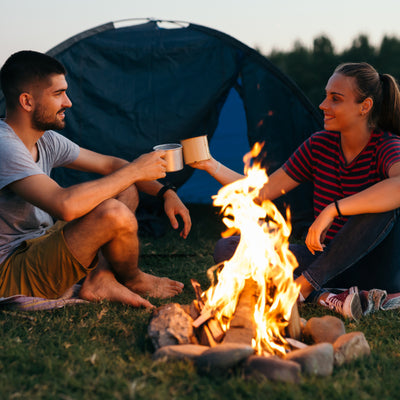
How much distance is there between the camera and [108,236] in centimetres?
277

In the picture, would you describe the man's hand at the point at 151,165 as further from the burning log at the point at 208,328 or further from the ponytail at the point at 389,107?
the ponytail at the point at 389,107

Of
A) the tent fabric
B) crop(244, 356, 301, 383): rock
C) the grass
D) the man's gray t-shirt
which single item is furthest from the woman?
the tent fabric

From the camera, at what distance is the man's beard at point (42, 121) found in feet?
9.41

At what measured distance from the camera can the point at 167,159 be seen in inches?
110

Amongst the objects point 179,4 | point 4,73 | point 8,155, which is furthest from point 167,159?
point 179,4

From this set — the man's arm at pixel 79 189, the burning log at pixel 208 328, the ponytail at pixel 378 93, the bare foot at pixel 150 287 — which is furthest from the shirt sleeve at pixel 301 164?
the burning log at pixel 208 328

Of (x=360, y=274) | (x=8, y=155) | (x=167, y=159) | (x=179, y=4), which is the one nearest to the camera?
(x=8, y=155)

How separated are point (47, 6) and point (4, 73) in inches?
240

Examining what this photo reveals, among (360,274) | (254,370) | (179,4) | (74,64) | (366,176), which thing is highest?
(179,4)

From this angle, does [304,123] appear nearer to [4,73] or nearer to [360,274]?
[360,274]

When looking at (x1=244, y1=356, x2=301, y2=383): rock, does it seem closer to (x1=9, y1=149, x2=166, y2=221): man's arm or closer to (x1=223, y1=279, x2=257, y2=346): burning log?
(x1=223, y1=279, x2=257, y2=346): burning log

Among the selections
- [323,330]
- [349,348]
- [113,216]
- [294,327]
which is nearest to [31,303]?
[113,216]

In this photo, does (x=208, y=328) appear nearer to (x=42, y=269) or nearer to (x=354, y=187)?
(x=42, y=269)

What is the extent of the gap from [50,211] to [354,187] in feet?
5.91
